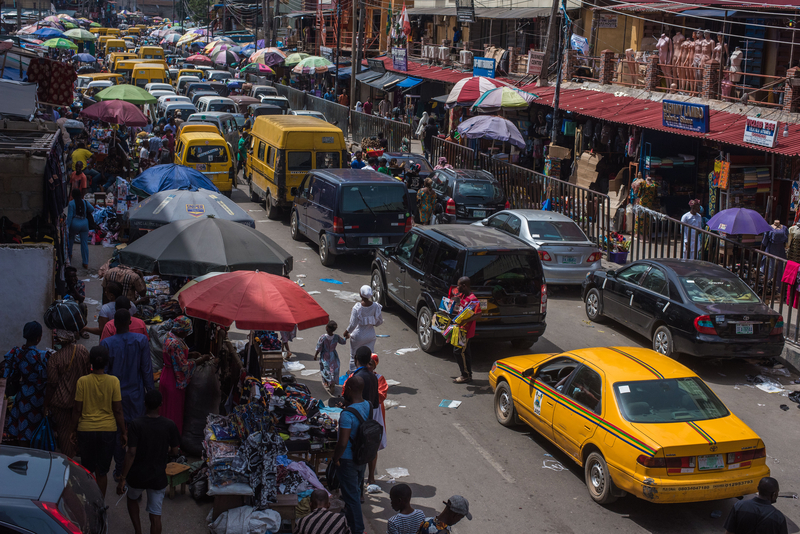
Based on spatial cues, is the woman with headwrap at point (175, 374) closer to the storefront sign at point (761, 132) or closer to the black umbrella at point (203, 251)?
the black umbrella at point (203, 251)

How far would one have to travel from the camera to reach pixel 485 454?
9367 mm

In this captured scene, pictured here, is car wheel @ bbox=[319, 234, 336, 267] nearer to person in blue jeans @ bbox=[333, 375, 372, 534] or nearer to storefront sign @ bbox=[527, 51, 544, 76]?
person in blue jeans @ bbox=[333, 375, 372, 534]

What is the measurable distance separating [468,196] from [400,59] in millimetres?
21743

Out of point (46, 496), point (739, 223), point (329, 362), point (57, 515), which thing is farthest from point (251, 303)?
point (739, 223)

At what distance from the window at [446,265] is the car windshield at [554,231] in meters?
4.59

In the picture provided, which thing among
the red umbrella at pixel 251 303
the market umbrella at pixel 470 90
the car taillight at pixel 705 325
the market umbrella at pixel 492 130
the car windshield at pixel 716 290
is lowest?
the car taillight at pixel 705 325

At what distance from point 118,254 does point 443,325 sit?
183 inches

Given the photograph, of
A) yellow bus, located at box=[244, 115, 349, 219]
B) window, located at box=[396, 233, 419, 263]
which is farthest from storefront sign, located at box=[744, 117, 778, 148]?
yellow bus, located at box=[244, 115, 349, 219]

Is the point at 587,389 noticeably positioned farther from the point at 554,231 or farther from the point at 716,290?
the point at 554,231

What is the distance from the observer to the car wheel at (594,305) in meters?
14.8

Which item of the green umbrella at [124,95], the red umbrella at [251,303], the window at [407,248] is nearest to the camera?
the red umbrella at [251,303]

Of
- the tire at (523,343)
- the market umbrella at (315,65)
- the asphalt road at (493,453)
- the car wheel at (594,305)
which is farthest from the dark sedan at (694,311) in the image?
the market umbrella at (315,65)

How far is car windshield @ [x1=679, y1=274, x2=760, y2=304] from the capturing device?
12.6m

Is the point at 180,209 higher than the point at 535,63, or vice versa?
the point at 535,63
